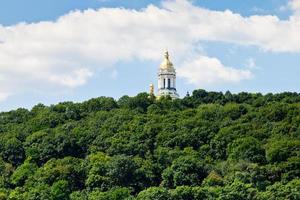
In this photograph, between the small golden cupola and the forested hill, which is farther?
the small golden cupola

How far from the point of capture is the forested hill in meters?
71.6

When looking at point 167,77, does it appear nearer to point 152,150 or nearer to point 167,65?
point 167,65

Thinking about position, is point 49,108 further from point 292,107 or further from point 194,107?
point 292,107

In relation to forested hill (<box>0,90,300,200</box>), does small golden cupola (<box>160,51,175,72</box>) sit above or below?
above

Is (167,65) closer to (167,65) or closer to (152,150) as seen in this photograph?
(167,65)

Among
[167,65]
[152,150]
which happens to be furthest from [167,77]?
[152,150]

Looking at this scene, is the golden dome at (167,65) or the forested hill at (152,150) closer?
the forested hill at (152,150)

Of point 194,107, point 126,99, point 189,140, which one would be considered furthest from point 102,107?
point 189,140

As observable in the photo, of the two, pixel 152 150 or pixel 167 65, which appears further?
pixel 167 65

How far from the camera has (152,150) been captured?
83.9m

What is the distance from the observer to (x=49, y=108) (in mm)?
101000

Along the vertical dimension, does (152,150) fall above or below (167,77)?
below

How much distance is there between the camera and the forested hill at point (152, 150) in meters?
71.6

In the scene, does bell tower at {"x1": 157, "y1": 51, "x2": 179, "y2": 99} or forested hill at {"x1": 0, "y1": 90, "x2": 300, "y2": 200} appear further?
bell tower at {"x1": 157, "y1": 51, "x2": 179, "y2": 99}
